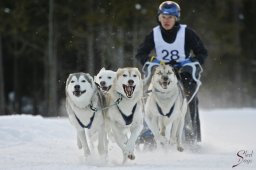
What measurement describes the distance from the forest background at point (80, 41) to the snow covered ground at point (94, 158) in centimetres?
1204

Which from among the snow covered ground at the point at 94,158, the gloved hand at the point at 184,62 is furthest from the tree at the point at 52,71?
the gloved hand at the point at 184,62

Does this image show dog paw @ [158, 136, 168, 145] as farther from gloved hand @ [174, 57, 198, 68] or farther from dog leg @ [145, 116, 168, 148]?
gloved hand @ [174, 57, 198, 68]

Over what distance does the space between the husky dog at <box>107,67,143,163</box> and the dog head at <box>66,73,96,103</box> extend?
0.93 feet

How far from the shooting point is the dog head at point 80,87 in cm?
725

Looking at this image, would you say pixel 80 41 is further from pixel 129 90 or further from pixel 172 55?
pixel 129 90

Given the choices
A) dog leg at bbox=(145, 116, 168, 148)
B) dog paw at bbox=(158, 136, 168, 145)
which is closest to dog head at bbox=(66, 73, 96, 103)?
dog leg at bbox=(145, 116, 168, 148)

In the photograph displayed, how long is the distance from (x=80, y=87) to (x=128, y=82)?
1.70ft

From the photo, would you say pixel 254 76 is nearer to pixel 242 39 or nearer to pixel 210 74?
pixel 242 39

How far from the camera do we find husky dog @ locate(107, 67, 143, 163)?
7.31 m

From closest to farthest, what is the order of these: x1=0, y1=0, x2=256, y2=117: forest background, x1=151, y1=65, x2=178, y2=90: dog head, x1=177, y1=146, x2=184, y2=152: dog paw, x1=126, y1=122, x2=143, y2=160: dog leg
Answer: x1=126, y1=122, x2=143, y2=160: dog leg < x1=151, y1=65, x2=178, y2=90: dog head < x1=177, y1=146, x2=184, y2=152: dog paw < x1=0, y1=0, x2=256, y2=117: forest background

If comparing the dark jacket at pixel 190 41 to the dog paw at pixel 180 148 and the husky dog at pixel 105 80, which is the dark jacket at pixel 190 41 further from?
the dog paw at pixel 180 148

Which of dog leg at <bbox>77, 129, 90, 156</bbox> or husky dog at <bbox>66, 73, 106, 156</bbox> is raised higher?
husky dog at <bbox>66, 73, 106, 156</bbox>

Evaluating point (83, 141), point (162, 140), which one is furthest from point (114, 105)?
point (162, 140)

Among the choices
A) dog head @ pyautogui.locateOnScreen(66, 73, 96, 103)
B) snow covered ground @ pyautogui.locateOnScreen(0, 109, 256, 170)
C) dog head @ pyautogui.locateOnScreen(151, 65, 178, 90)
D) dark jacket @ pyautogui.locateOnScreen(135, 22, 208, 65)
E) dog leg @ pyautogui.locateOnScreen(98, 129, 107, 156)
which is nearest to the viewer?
snow covered ground @ pyautogui.locateOnScreen(0, 109, 256, 170)
